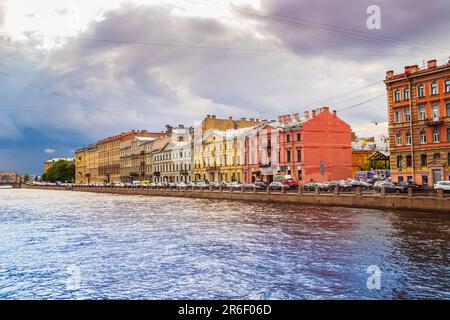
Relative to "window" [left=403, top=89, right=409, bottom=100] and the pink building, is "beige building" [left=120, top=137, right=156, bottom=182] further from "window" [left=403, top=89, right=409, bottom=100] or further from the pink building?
"window" [left=403, top=89, right=409, bottom=100]

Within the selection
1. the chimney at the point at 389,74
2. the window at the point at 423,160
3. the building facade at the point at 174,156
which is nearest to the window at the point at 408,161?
the window at the point at 423,160

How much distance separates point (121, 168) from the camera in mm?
126938

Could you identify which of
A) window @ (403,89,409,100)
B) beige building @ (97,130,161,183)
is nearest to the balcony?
window @ (403,89,409,100)

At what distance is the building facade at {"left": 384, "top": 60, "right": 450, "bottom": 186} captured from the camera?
1708 inches

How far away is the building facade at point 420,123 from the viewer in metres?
43.4

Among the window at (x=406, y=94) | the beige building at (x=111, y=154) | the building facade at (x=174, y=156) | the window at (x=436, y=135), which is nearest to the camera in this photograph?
the window at (x=436, y=135)

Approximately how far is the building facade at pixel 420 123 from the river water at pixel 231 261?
2012cm

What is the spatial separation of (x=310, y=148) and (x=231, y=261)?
48.9 meters

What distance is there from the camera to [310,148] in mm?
62281

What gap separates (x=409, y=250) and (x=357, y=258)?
2.75 m

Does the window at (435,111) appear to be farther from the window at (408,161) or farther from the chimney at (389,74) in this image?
the chimney at (389,74)

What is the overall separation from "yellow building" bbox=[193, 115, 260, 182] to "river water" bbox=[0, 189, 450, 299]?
50.3 m

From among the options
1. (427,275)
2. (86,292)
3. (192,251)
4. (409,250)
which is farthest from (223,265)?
(409,250)
